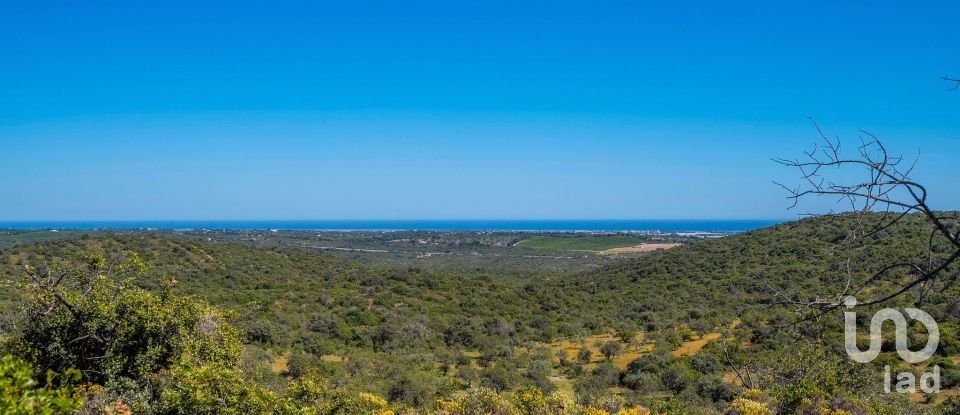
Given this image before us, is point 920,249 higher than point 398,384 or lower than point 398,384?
higher

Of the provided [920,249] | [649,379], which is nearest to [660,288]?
[920,249]

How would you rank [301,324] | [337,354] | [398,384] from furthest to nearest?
[301,324] < [337,354] < [398,384]

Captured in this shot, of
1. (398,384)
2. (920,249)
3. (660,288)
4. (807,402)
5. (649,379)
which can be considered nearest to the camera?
(807,402)

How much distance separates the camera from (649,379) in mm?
21734

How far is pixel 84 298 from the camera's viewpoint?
40.0 feet

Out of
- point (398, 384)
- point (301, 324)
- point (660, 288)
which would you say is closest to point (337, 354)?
point (301, 324)

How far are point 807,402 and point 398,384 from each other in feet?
41.3

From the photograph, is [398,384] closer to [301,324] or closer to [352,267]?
[301,324]

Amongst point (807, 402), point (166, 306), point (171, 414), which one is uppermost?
point (166, 306)

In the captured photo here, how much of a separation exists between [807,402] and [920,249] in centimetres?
3449

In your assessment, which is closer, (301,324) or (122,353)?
(122,353)

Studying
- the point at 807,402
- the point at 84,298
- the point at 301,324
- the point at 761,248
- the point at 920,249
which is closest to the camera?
the point at 807,402

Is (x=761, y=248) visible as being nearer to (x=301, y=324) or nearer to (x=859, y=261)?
(x=859, y=261)

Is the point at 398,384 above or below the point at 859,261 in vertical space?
below
